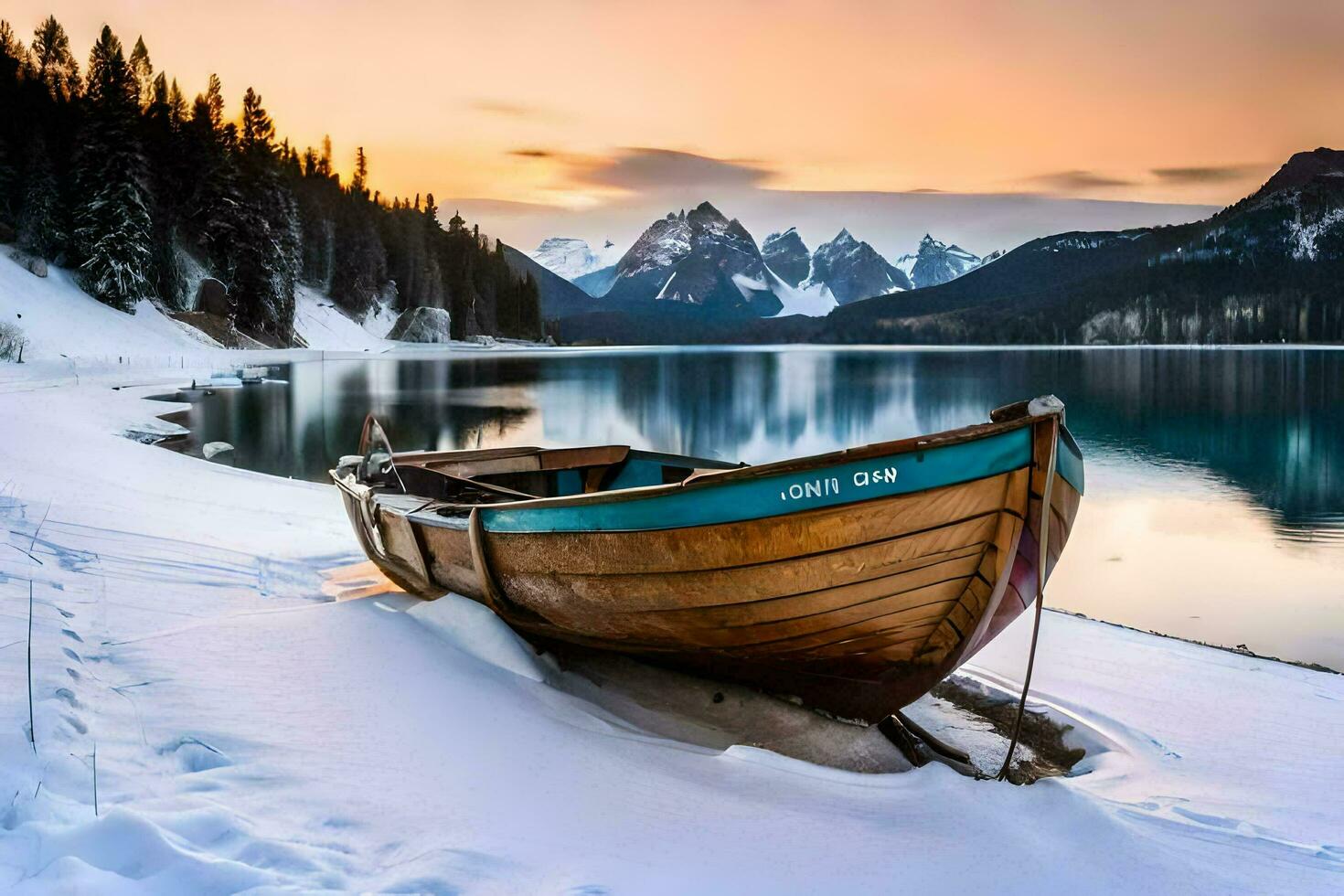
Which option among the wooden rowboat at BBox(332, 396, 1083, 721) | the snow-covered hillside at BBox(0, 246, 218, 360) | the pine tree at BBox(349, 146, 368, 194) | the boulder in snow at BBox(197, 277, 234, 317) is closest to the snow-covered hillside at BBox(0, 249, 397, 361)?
the snow-covered hillside at BBox(0, 246, 218, 360)

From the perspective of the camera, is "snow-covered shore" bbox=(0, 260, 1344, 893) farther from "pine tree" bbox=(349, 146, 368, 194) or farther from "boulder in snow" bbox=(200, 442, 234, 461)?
"pine tree" bbox=(349, 146, 368, 194)

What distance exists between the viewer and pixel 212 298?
68750 millimetres

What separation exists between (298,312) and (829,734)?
312ft

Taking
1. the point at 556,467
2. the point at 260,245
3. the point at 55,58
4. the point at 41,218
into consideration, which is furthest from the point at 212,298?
the point at 556,467

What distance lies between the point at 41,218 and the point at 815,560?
217ft

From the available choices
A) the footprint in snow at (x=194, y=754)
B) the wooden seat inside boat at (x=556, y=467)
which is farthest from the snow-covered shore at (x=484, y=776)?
the wooden seat inside boat at (x=556, y=467)

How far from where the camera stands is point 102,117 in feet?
194

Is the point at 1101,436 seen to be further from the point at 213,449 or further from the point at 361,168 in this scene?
the point at 361,168

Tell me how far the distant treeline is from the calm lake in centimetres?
1541

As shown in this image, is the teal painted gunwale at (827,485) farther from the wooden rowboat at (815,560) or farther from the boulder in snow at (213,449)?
the boulder in snow at (213,449)

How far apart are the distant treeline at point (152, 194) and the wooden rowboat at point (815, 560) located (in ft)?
202

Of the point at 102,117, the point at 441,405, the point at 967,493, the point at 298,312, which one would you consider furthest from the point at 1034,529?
the point at 298,312

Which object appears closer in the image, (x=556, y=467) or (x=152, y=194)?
(x=556, y=467)

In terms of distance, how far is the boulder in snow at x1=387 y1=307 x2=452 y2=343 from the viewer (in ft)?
363
